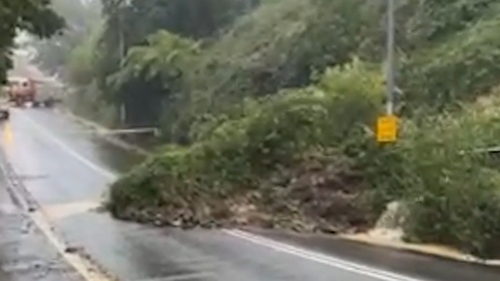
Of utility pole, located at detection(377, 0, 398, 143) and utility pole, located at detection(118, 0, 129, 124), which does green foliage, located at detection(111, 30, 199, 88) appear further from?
utility pole, located at detection(377, 0, 398, 143)

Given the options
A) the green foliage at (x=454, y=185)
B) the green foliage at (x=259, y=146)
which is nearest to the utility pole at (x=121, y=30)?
the green foliage at (x=259, y=146)

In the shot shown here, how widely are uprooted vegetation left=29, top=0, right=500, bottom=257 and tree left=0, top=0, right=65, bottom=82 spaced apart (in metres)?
4.37

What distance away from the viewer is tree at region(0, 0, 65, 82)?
2232 cm

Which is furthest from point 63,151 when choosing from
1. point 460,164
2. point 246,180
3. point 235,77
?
point 460,164

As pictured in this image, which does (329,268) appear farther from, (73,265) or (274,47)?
(274,47)

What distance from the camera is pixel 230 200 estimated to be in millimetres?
26484

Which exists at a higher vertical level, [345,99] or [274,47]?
[274,47]

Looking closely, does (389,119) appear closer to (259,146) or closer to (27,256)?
(259,146)

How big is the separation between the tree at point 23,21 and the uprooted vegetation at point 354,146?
4.37m

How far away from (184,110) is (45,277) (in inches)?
1389

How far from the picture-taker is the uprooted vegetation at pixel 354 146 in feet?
68.5

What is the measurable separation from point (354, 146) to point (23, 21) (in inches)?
350

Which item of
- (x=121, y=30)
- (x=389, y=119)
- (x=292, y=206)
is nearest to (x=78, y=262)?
(x=292, y=206)

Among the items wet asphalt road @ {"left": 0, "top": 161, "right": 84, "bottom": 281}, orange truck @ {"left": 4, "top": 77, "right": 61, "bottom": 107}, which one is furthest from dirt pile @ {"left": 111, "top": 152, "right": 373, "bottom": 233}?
orange truck @ {"left": 4, "top": 77, "right": 61, "bottom": 107}
